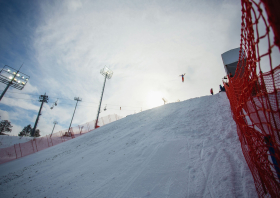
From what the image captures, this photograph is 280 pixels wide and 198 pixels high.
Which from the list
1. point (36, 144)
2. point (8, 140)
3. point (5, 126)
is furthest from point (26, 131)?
point (36, 144)

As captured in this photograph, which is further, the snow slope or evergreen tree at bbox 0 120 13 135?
evergreen tree at bbox 0 120 13 135

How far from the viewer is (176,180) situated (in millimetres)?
3152

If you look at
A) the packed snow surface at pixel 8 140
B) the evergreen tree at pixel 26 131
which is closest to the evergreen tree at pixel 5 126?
the evergreen tree at pixel 26 131

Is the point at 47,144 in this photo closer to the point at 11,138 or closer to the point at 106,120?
the point at 11,138

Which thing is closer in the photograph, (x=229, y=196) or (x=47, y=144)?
(x=229, y=196)

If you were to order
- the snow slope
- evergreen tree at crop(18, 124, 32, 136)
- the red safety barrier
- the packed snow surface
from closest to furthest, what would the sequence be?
1. the snow slope
2. the red safety barrier
3. the packed snow surface
4. evergreen tree at crop(18, 124, 32, 136)

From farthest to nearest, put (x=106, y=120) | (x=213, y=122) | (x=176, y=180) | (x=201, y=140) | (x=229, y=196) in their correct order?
(x=106, y=120) < (x=213, y=122) < (x=201, y=140) < (x=176, y=180) < (x=229, y=196)

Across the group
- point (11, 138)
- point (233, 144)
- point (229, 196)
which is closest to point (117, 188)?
point (229, 196)

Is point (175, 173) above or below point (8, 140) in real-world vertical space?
above

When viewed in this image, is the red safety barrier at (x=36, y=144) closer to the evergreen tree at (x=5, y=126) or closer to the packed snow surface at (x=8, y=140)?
the packed snow surface at (x=8, y=140)

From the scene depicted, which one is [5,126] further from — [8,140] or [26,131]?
[8,140]

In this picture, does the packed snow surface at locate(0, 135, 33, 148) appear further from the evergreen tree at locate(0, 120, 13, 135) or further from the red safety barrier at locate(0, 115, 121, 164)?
the evergreen tree at locate(0, 120, 13, 135)

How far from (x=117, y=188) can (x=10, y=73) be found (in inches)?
1202

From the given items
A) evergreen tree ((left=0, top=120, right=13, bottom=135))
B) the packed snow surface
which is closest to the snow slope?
the packed snow surface
